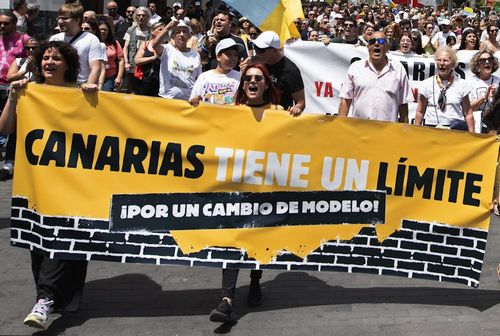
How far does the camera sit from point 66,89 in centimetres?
570

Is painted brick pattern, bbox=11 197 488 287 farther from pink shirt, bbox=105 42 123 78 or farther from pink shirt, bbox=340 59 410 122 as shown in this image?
pink shirt, bbox=105 42 123 78

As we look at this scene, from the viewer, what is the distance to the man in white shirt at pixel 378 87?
25.2 ft

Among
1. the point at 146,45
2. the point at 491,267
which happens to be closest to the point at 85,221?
the point at 491,267

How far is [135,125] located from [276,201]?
3.31ft

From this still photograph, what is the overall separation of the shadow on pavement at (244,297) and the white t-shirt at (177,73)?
12.0 feet

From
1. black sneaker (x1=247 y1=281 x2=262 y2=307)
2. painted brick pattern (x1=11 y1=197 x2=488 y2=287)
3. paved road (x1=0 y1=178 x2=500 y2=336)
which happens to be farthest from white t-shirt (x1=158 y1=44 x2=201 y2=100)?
painted brick pattern (x1=11 y1=197 x2=488 y2=287)

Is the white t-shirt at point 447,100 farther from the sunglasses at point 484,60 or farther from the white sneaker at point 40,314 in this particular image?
the white sneaker at point 40,314

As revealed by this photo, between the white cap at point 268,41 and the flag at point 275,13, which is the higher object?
the flag at point 275,13

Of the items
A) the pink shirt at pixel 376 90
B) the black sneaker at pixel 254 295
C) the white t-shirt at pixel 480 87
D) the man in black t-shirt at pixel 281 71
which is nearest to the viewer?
the black sneaker at pixel 254 295

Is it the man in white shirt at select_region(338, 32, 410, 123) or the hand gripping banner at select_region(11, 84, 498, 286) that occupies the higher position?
the man in white shirt at select_region(338, 32, 410, 123)

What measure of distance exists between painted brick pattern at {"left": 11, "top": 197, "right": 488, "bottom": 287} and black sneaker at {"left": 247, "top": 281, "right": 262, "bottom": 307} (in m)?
0.28

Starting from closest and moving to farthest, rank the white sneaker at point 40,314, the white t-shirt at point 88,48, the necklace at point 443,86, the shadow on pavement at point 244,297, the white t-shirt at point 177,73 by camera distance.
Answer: the white sneaker at point 40,314 < the shadow on pavement at point 244,297 < the white t-shirt at point 88,48 < the necklace at point 443,86 < the white t-shirt at point 177,73

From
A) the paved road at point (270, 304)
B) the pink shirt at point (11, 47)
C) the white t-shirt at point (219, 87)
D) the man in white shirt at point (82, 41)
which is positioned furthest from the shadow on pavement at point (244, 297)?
the pink shirt at point (11, 47)

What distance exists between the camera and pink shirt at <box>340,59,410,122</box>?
302 inches
